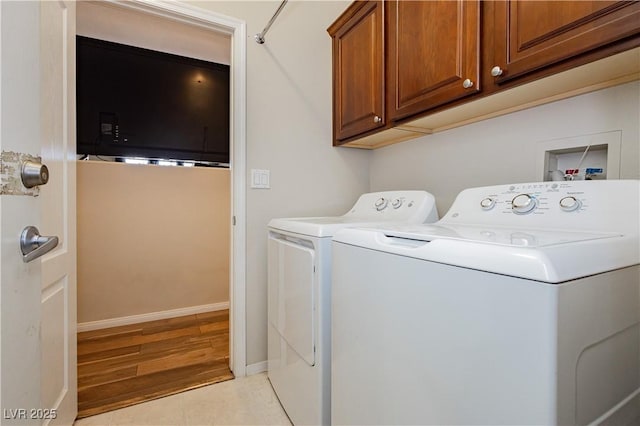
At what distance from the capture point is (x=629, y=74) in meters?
0.99

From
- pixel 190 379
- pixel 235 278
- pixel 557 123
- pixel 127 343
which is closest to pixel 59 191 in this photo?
pixel 235 278

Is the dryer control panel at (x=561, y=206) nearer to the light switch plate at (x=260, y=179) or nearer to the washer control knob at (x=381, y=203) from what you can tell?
the washer control knob at (x=381, y=203)

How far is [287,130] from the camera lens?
1.94 metres

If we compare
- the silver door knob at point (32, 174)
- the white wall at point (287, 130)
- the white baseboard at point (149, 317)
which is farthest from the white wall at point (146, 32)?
the white baseboard at point (149, 317)

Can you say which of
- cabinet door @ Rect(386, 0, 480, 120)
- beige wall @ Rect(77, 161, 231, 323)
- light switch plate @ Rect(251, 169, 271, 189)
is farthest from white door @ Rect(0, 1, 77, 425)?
beige wall @ Rect(77, 161, 231, 323)

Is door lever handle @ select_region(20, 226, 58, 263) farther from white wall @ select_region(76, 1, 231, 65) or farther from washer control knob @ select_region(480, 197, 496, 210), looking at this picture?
white wall @ select_region(76, 1, 231, 65)

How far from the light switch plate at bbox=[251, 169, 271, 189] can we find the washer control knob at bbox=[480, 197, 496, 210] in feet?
3.99

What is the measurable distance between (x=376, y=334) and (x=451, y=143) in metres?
1.22

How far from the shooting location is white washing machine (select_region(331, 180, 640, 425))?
0.49 meters

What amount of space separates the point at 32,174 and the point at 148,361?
1.81 meters

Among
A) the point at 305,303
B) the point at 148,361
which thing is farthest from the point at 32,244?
the point at 148,361

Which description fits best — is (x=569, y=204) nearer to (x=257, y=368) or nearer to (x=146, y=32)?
(x=257, y=368)

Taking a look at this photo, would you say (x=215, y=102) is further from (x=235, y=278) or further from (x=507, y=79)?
(x=507, y=79)

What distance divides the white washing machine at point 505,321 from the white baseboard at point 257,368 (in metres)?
1.05
